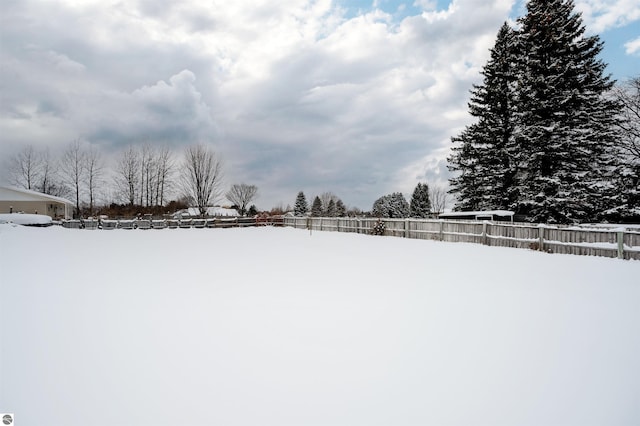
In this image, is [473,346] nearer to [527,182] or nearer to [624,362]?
[624,362]

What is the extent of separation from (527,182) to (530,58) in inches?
264

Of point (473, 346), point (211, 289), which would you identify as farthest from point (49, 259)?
point (473, 346)

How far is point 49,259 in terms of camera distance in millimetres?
10969

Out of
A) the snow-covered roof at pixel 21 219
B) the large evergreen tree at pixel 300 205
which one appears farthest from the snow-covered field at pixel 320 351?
the large evergreen tree at pixel 300 205

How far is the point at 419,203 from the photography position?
53750 mm

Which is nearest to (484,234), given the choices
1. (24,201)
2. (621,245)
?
(621,245)

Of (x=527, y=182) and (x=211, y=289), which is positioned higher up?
(x=527, y=182)

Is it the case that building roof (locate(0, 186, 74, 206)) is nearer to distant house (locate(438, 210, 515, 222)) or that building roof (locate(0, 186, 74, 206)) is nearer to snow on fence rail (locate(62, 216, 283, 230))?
snow on fence rail (locate(62, 216, 283, 230))

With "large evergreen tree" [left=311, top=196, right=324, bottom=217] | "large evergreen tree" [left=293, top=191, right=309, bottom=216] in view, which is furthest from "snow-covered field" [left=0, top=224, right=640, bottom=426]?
"large evergreen tree" [left=311, top=196, right=324, bottom=217]

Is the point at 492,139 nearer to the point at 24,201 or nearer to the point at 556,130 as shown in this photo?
the point at 556,130

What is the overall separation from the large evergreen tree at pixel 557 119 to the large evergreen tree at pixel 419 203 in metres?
32.2

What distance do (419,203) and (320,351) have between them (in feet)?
171

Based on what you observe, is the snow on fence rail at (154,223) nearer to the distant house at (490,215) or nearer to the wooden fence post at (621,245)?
the distant house at (490,215)

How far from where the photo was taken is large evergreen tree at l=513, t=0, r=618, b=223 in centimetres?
1831
